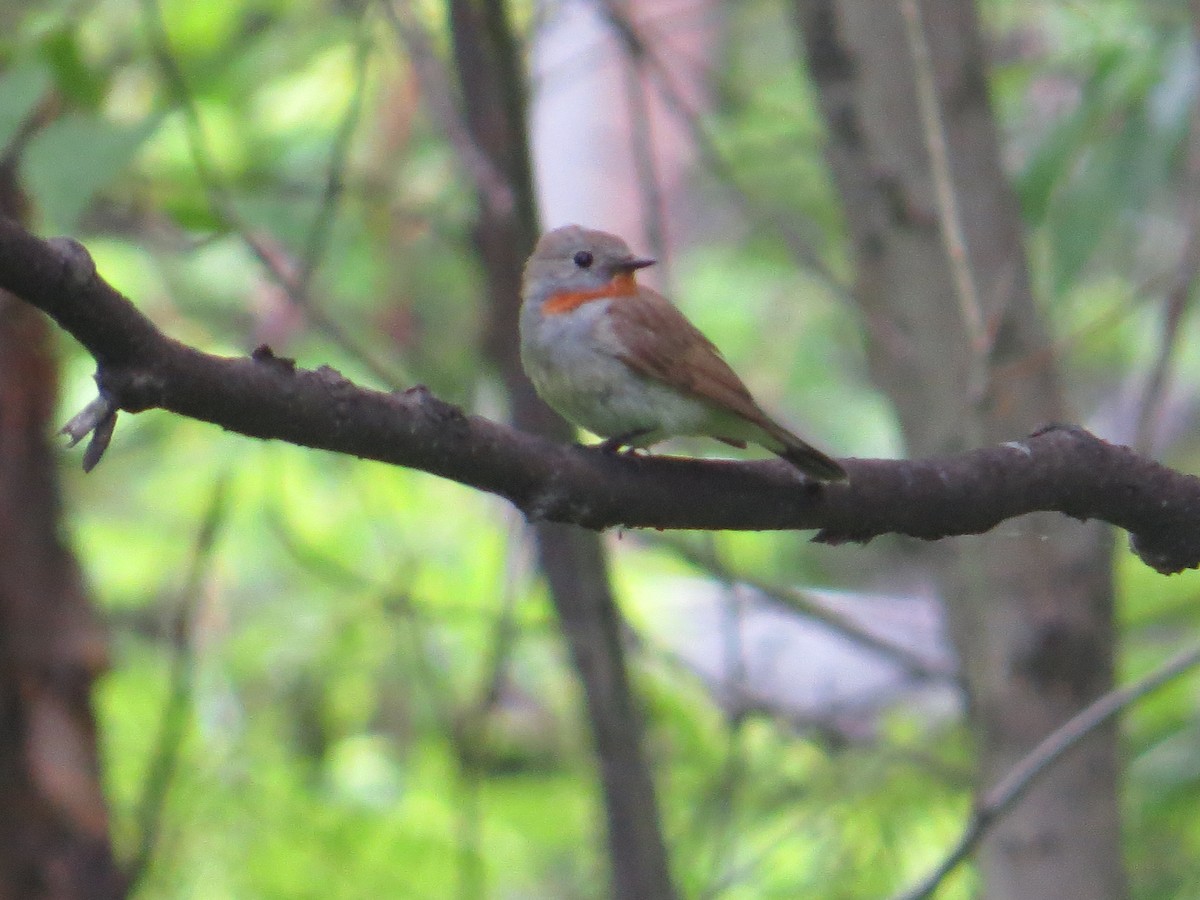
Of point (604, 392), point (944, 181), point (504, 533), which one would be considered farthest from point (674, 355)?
point (504, 533)

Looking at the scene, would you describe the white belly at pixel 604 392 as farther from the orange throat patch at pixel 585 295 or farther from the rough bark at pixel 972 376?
the rough bark at pixel 972 376

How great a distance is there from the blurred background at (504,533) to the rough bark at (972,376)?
0.01 m

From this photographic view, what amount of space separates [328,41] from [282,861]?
2386 mm

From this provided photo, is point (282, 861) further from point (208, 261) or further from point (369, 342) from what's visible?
point (208, 261)

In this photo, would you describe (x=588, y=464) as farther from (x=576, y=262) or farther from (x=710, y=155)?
(x=710, y=155)

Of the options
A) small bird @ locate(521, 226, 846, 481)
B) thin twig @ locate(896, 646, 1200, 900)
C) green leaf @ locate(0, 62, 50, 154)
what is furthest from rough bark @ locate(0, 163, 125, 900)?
thin twig @ locate(896, 646, 1200, 900)

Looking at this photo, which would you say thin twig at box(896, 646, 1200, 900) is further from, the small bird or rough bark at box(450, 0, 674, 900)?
the small bird

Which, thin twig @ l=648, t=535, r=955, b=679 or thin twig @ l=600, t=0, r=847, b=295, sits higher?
thin twig @ l=600, t=0, r=847, b=295

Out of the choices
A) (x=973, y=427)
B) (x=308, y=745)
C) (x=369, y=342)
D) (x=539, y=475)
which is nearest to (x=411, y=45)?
(x=973, y=427)

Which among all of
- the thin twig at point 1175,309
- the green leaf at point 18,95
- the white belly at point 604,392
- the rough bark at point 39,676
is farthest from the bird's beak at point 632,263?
the rough bark at point 39,676

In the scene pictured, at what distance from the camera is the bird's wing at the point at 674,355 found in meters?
2.51

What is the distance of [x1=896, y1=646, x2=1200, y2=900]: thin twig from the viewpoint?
2.74m

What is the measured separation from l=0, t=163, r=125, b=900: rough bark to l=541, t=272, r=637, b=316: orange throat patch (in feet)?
4.90

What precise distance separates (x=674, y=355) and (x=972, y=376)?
1048mm
